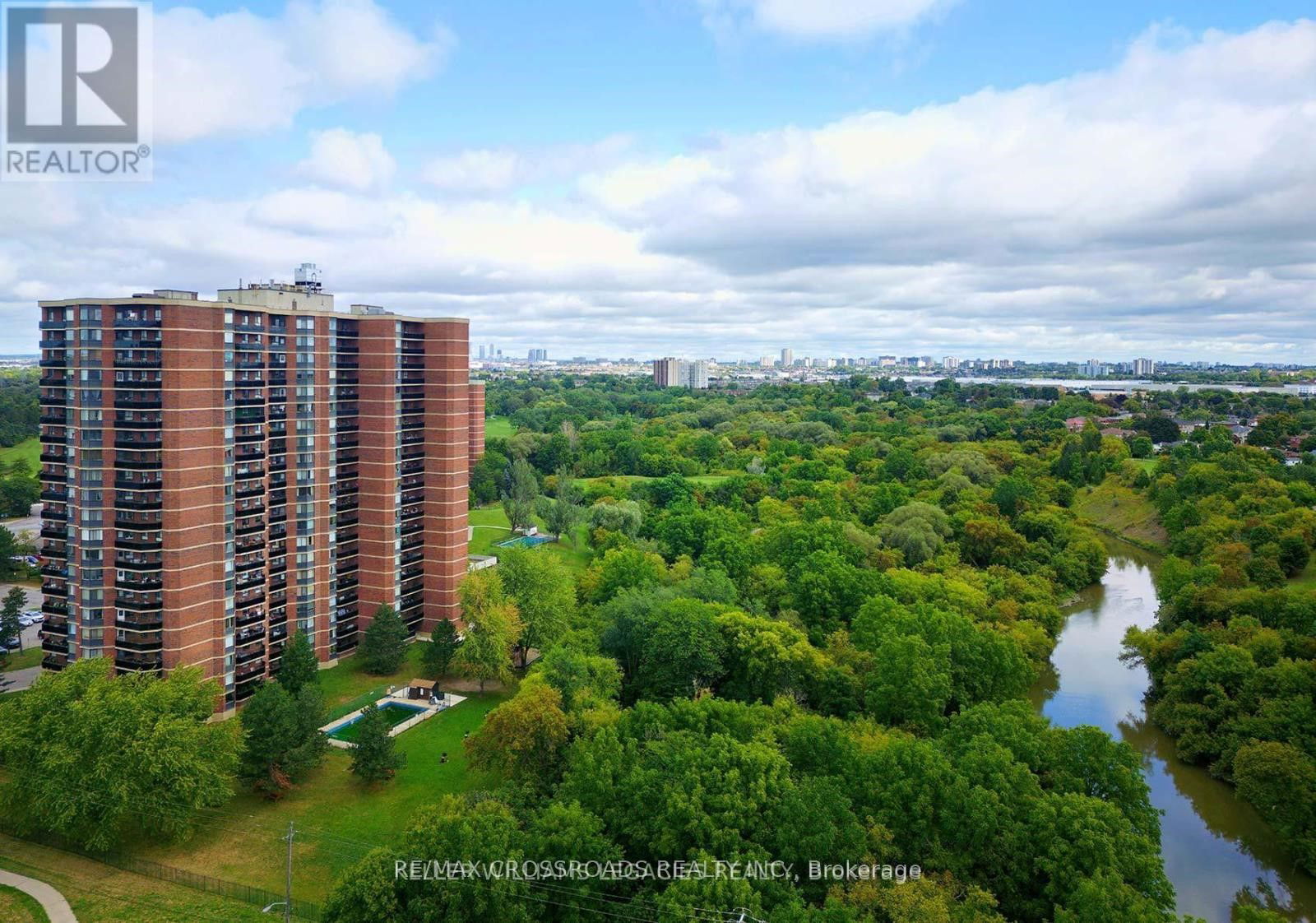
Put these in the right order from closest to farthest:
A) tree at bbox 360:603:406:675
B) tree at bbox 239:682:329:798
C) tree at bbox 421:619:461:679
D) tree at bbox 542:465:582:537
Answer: tree at bbox 239:682:329:798 < tree at bbox 421:619:461:679 < tree at bbox 360:603:406:675 < tree at bbox 542:465:582:537

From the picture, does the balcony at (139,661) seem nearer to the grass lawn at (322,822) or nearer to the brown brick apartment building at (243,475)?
the brown brick apartment building at (243,475)

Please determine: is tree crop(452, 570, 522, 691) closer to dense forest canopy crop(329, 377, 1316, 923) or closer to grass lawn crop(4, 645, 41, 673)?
dense forest canopy crop(329, 377, 1316, 923)

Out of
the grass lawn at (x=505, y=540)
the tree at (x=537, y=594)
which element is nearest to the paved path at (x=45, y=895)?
the tree at (x=537, y=594)

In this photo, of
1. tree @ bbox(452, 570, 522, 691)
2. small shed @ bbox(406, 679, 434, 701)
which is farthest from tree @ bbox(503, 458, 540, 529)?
small shed @ bbox(406, 679, 434, 701)

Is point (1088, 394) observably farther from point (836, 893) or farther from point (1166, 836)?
point (836, 893)

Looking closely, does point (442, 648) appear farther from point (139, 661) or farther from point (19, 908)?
point (19, 908)

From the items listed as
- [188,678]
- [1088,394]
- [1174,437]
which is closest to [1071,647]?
[188,678]

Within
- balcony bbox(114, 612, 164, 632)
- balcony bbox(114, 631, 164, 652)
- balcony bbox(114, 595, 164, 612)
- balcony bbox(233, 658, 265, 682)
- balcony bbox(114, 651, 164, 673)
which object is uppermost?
balcony bbox(114, 595, 164, 612)
